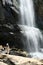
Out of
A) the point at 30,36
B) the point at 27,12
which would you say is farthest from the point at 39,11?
the point at 30,36

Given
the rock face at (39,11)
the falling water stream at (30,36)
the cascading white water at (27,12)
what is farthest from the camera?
the rock face at (39,11)

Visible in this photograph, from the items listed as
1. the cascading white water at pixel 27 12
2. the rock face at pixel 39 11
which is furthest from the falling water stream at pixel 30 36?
the rock face at pixel 39 11

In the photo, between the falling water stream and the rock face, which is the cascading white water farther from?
the rock face

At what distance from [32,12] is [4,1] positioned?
6.86 meters

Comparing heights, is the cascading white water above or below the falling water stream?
above

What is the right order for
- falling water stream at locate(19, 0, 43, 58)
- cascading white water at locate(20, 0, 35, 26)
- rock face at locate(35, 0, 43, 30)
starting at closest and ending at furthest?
falling water stream at locate(19, 0, 43, 58)
cascading white water at locate(20, 0, 35, 26)
rock face at locate(35, 0, 43, 30)

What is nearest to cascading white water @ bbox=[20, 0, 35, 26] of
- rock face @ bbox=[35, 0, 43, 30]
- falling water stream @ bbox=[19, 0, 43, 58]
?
falling water stream @ bbox=[19, 0, 43, 58]

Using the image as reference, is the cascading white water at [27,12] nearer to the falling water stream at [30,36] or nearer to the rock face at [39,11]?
the falling water stream at [30,36]

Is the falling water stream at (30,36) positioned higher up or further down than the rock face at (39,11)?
further down

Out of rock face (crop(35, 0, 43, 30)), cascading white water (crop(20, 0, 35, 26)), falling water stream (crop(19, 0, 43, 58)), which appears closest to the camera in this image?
falling water stream (crop(19, 0, 43, 58))

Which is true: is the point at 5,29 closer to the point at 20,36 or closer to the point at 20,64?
the point at 20,36

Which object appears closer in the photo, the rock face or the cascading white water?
the cascading white water

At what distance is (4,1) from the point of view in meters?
34.7

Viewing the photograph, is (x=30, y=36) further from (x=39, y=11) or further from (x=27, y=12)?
(x=39, y=11)
